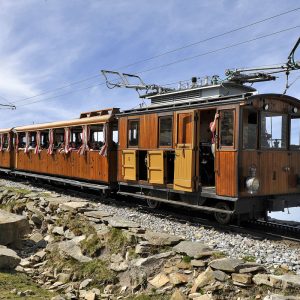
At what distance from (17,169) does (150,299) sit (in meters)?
17.7

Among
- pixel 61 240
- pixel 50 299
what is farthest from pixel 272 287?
pixel 61 240

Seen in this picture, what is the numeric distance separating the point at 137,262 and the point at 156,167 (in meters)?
4.57

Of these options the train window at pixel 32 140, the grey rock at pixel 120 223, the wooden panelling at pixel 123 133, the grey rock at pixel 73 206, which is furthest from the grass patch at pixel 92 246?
the train window at pixel 32 140

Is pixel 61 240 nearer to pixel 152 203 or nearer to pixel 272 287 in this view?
pixel 152 203

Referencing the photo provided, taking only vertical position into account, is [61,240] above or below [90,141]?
below

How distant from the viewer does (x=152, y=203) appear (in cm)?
1245

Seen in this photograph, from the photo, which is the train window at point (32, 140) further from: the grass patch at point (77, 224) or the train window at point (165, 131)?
the train window at point (165, 131)

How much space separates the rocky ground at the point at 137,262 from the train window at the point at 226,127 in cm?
203

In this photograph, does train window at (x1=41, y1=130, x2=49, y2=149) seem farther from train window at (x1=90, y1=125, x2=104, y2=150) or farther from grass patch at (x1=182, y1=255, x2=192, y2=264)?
grass patch at (x1=182, y1=255, x2=192, y2=264)

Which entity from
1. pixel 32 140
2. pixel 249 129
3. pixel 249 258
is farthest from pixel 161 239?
pixel 32 140

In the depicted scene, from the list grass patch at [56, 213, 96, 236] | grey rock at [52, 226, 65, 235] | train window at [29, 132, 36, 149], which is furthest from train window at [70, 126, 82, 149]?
grey rock at [52, 226, 65, 235]

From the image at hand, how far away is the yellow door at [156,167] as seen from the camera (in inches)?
455

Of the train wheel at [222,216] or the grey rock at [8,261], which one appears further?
the train wheel at [222,216]

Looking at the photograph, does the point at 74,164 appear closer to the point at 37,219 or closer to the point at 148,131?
the point at 37,219
